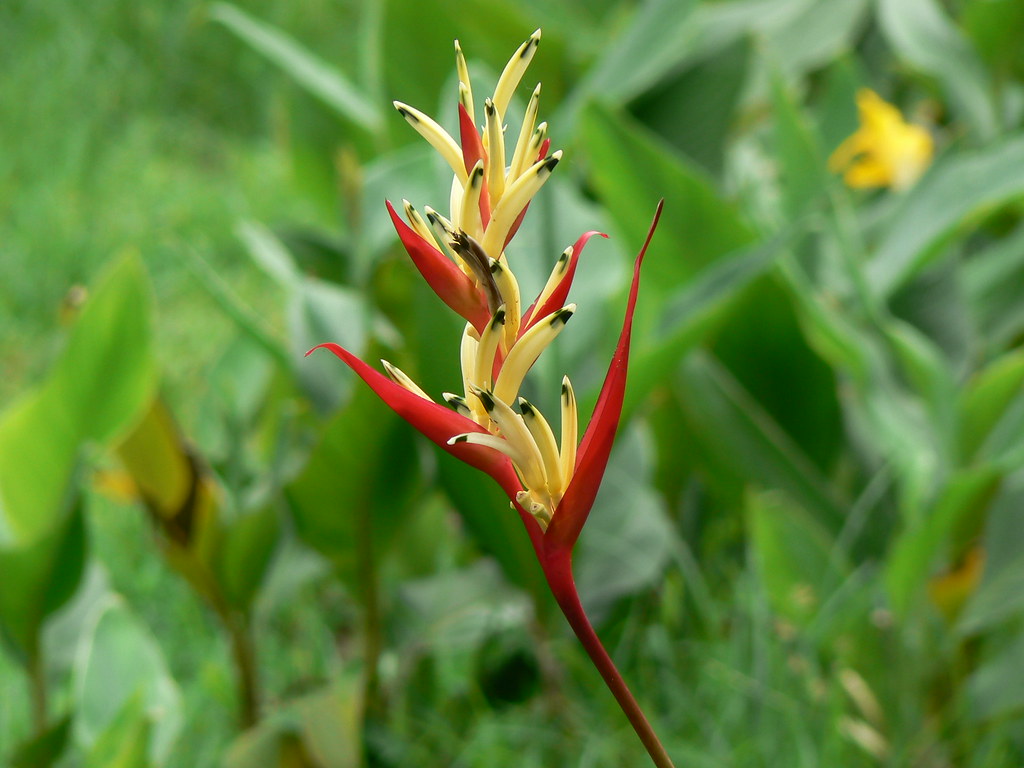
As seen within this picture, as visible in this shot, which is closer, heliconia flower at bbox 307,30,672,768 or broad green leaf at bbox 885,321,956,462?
heliconia flower at bbox 307,30,672,768

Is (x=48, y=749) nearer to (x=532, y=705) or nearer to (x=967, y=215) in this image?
(x=532, y=705)

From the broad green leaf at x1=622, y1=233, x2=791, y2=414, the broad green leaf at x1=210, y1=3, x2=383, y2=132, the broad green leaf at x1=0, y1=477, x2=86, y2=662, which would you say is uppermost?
the broad green leaf at x1=210, y1=3, x2=383, y2=132

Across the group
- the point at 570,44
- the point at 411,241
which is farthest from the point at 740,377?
the point at 411,241

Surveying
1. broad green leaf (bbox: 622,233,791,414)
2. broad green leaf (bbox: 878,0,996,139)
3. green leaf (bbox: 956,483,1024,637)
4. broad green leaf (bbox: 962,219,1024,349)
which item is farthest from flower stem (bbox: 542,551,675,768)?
broad green leaf (bbox: 878,0,996,139)

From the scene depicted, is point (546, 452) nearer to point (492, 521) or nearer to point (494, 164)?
point (494, 164)

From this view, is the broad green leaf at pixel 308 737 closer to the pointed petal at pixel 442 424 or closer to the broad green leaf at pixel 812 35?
the pointed petal at pixel 442 424

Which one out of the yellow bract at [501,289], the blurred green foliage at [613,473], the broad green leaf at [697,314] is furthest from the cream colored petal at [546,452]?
the broad green leaf at [697,314]

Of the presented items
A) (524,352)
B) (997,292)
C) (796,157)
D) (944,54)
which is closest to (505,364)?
(524,352)

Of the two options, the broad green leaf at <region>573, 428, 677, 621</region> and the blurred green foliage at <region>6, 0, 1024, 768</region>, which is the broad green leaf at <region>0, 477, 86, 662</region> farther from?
the broad green leaf at <region>573, 428, 677, 621</region>
